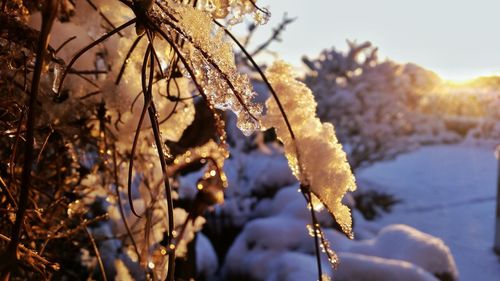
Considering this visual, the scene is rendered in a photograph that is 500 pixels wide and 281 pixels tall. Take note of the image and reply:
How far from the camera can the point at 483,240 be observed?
31.8ft

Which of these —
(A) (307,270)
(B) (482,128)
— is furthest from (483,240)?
(B) (482,128)

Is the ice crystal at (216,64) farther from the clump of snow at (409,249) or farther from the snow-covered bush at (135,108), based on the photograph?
the clump of snow at (409,249)

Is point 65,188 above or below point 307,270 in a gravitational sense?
above

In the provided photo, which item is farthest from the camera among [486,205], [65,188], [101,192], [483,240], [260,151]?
[486,205]

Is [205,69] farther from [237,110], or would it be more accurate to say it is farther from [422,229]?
[422,229]

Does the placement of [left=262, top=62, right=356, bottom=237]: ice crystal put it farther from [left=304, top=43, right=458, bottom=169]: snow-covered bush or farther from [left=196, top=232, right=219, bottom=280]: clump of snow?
[left=304, top=43, right=458, bottom=169]: snow-covered bush

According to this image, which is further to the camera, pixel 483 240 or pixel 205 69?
pixel 483 240

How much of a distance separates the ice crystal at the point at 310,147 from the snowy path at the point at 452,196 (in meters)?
6.74

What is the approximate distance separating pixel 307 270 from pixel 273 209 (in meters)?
2.90

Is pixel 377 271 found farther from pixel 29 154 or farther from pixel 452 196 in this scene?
pixel 452 196

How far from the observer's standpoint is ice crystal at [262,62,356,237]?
729 millimetres

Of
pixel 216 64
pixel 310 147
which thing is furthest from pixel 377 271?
pixel 216 64

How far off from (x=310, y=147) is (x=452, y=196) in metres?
14.6

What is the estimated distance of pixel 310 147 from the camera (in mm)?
797
